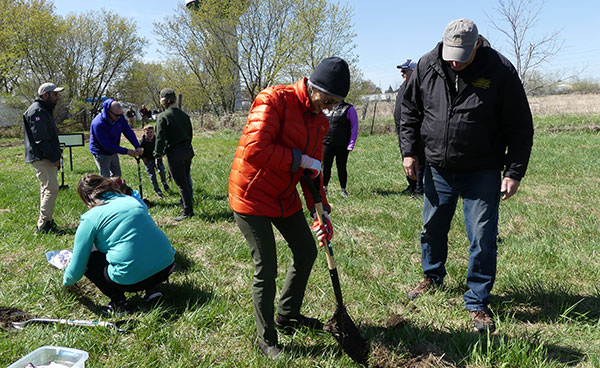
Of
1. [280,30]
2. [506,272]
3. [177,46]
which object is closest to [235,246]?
[506,272]

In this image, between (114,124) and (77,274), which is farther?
(114,124)

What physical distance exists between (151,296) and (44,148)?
326cm

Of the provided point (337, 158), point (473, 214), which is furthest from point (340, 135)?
point (473, 214)

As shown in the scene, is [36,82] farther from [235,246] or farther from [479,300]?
[479,300]

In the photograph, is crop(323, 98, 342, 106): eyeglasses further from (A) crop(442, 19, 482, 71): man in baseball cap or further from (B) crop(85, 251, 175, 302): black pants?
(B) crop(85, 251, 175, 302): black pants

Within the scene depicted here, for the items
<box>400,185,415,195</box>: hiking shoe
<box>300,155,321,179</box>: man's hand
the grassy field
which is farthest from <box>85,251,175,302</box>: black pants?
<box>400,185,415,195</box>: hiking shoe

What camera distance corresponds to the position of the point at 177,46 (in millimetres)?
28328

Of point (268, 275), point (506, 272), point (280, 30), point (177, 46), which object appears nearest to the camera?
point (268, 275)

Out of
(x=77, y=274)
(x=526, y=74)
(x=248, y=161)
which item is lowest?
(x=77, y=274)

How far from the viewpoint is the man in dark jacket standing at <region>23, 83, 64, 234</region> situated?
208 inches

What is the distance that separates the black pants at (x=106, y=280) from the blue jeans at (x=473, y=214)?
2385 mm

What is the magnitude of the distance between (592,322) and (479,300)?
0.83 m

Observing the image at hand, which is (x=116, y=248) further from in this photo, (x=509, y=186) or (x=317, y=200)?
(x=509, y=186)

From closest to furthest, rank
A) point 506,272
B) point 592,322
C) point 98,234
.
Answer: point 592,322 < point 98,234 < point 506,272
